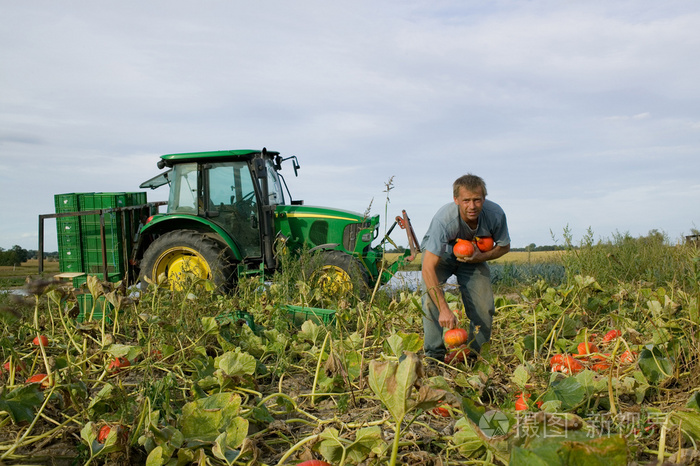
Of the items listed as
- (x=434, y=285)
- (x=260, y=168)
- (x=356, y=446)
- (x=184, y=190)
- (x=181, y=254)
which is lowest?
(x=356, y=446)

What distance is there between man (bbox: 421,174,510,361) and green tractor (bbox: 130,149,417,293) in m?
3.24

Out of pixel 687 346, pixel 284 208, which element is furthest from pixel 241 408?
pixel 284 208

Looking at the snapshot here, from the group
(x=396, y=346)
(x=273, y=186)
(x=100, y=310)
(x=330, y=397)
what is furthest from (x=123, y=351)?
(x=273, y=186)

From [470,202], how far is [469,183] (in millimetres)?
128

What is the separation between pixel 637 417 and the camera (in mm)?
2016

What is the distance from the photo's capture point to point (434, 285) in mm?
3324

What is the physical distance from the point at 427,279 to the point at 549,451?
2509 millimetres

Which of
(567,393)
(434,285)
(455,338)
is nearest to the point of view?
(567,393)

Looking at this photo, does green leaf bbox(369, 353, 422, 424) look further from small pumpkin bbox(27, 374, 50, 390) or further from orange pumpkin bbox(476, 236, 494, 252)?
orange pumpkin bbox(476, 236, 494, 252)

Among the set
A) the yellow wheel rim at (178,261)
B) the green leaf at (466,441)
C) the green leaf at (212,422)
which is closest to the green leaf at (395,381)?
the green leaf at (466,441)

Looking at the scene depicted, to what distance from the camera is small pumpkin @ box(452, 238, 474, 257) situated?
3.53m

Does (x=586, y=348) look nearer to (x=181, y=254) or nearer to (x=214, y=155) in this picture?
(x=214, y=155)

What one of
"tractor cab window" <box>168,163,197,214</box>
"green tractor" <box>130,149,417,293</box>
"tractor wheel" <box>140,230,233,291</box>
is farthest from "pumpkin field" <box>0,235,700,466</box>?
"tractor cab window" <box>168,163,197,214</box>

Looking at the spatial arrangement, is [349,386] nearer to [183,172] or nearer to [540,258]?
[183,172]
